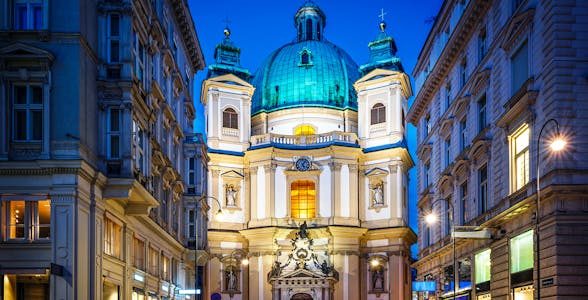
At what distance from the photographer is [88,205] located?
26.6 m

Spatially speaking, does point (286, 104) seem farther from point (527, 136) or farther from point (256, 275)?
point (527, 136)

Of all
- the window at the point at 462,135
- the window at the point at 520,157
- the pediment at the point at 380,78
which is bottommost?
the window at the point at 520,157

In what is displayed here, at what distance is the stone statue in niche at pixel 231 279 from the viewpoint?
Result: 228ft

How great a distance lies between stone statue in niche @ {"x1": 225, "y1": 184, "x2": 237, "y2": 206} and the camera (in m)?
71.6

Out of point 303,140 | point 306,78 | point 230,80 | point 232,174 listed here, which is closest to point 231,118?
point 230,80

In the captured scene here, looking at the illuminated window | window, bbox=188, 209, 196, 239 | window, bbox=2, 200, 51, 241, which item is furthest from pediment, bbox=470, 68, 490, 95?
the illuminated window

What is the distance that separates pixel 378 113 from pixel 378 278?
1474cm

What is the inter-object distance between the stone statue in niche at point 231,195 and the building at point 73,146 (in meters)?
37.3

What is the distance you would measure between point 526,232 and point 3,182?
59.6ft

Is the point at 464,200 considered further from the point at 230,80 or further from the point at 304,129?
the point at 230,80

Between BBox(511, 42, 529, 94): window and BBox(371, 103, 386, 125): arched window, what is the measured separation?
1592 inches

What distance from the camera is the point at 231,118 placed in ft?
243

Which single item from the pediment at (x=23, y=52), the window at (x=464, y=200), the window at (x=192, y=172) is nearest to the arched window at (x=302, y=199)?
the window at (x=192, y=172)

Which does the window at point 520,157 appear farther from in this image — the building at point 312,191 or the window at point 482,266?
the building at point 312,191
